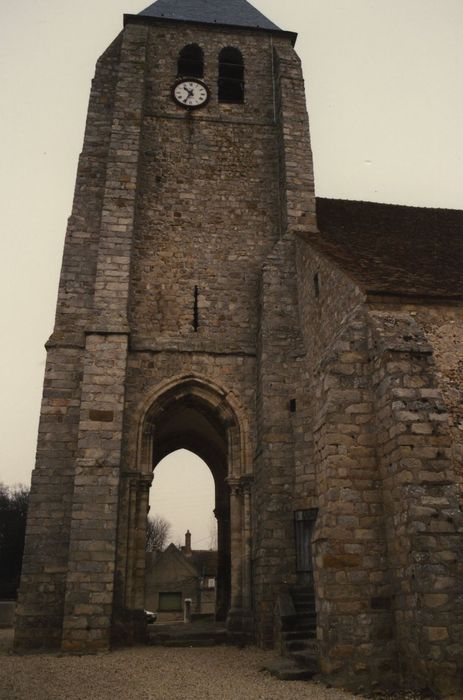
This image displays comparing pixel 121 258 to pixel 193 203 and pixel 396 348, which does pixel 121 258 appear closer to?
pixel 193 203

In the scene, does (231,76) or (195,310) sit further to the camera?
(231,76)

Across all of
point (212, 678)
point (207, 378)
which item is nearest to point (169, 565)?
point (207, 378)

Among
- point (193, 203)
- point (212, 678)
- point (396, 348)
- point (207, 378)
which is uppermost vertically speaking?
point (193, 203)

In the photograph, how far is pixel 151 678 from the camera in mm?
6711

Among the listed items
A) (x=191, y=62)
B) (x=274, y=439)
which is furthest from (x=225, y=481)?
(x=191, y=62)

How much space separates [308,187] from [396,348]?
690 centimetres

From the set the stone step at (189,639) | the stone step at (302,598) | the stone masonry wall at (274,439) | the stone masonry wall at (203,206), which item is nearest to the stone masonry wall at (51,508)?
the stone masonry wall at (203,206)

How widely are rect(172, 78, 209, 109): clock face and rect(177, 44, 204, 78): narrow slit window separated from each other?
469 mm

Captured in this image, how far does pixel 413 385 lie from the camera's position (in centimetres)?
684

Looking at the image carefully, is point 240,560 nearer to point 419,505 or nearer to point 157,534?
point 419,505

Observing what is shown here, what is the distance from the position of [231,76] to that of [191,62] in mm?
1103

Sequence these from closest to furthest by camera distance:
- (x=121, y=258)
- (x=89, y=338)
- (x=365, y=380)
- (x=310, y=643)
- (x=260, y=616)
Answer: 1. (x=365, y=380)
2. (x=310, y=643)
3. (x=260, y=616)
4. (x=89, y=338)
5. (x=121, y=258)

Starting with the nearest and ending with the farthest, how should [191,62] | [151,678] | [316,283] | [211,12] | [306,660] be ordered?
1. [151,678]
2. [306,660]
3. [316,283]
4. [191,62]
5. [211,12]

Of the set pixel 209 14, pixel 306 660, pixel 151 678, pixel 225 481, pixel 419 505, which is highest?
pixel 209 14
